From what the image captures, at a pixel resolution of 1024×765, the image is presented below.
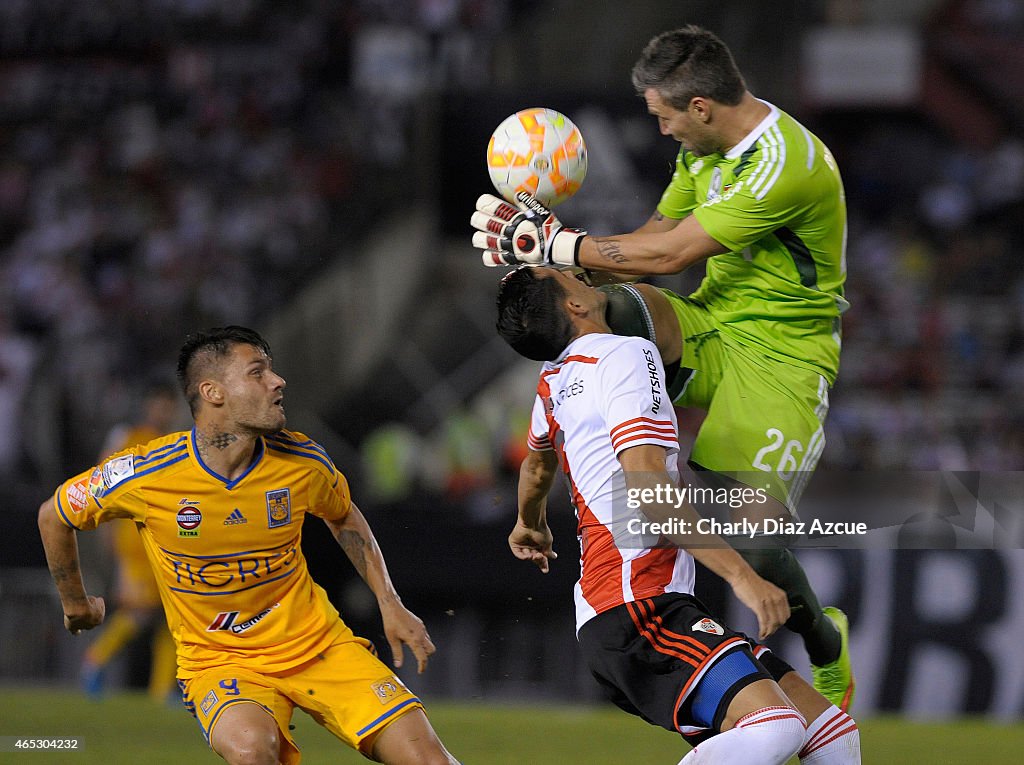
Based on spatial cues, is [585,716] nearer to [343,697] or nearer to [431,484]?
[431,484]

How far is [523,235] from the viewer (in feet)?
17.3

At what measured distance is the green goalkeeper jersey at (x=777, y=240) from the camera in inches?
206

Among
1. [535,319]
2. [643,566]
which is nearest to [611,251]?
[535,319]

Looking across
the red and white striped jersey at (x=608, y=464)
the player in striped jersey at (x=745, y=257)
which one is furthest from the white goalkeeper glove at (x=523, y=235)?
the red and white striped jersey at (x=608, y=464)

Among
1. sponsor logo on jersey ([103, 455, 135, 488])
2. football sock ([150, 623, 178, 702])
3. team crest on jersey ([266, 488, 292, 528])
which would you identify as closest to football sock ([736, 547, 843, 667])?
team crest on jersey ([266, 488, 292, 528])

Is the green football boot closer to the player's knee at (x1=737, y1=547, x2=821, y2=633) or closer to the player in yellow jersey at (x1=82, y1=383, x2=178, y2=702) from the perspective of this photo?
the player's knee at (x1=737, y1=547, x2=821, y2=633)

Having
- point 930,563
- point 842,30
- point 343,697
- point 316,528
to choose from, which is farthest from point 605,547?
point 842,30

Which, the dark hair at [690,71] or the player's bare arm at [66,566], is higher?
the dark hair at [690,71]

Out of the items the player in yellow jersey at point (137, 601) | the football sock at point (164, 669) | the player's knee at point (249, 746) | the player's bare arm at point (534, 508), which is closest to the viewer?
the player's knee at point (249, 746)

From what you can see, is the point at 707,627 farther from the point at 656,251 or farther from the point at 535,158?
the point at 535,158

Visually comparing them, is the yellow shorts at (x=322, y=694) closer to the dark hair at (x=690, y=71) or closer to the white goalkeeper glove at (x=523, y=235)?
the white goalkeeper glove at (x=523, y=235)

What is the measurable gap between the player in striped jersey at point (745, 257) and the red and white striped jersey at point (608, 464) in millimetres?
578

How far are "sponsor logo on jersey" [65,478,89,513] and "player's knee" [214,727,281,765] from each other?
980 millimetres

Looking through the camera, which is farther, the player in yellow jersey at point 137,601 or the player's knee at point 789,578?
the player in yellow jersey at point 137,601
